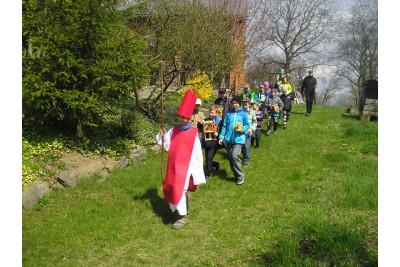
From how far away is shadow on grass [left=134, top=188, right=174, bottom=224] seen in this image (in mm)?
6716

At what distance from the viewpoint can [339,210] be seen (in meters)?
6.34

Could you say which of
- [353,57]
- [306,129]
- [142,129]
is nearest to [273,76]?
[353,57]

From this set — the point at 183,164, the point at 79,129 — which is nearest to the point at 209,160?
the point at 183,164

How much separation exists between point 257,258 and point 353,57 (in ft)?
152

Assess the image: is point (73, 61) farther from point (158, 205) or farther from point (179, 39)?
point (179, 39)

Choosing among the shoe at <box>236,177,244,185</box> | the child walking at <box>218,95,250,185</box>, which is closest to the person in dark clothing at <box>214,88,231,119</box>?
the child walking at <box>218,95,250,185</box>

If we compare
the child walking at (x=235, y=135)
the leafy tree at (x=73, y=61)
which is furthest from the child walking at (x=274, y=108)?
the leafy tree at (x=73, y=61)

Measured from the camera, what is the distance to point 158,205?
720 cm

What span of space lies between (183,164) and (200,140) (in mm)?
2860

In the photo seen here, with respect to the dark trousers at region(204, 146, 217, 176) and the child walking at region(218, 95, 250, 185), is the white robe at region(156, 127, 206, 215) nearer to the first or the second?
the child walking at region(218, 95, 250, 185)

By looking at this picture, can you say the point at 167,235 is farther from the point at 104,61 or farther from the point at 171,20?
the point at 171,20

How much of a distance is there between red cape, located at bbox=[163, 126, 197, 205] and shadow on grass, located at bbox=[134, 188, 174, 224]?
418mm

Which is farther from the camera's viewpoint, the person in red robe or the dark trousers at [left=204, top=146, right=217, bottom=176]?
the dark trousers at [left=204, top=146, right=217, bottom=176]

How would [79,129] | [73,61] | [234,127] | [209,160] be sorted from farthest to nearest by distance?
1. [79,129]
2. [209,160]
3. [234,127]
4. [73,61]
